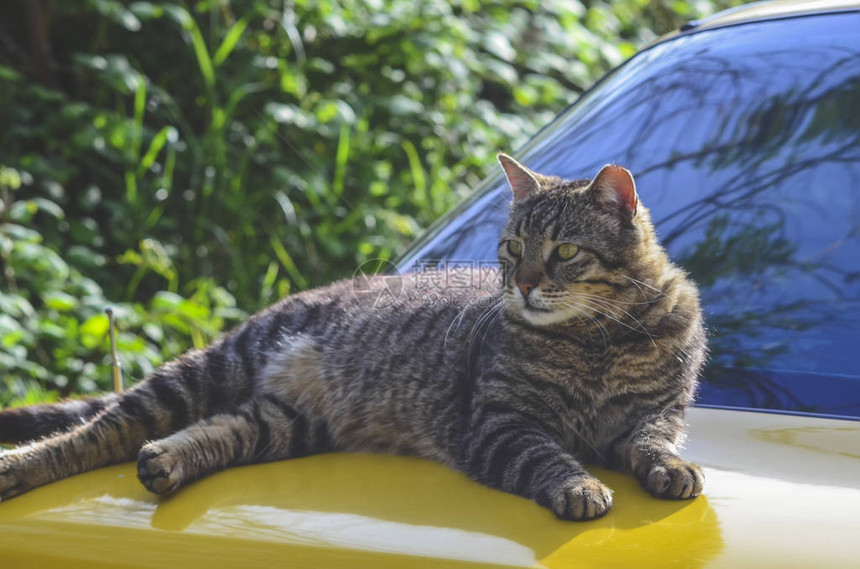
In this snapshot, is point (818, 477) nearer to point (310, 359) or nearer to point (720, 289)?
point (720, 289)

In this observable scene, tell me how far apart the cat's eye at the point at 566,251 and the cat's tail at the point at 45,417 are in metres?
1.01

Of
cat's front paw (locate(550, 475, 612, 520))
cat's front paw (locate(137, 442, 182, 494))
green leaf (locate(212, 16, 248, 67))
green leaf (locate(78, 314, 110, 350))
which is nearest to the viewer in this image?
cat's front paw (locate(550, 475, 612, 520))

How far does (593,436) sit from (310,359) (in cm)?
68

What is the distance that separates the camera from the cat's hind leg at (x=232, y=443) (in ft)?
5.14

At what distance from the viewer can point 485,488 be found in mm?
1476

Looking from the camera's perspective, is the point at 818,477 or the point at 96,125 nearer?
the point at 818,477

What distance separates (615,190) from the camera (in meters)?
2.01

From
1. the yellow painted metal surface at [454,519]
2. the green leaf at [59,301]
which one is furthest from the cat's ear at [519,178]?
the green leaf at [59,301]

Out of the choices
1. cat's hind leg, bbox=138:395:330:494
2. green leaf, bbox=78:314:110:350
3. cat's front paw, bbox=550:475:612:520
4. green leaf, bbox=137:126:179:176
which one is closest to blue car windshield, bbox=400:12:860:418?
cat's front paw, bbox=550:475:612:520

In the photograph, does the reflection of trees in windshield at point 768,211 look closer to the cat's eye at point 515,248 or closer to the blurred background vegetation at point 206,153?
the cat's eye at point 515,248

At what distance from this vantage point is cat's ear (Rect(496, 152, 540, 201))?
2203mm

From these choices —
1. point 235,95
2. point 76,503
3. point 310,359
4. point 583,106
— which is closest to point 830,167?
point 583,106

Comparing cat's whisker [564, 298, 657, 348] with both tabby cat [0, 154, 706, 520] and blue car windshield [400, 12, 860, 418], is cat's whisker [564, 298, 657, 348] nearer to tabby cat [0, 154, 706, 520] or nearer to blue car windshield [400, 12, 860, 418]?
tabby cat [0, 154, 706, 520]

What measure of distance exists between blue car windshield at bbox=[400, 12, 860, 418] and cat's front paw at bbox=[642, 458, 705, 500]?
21cm
